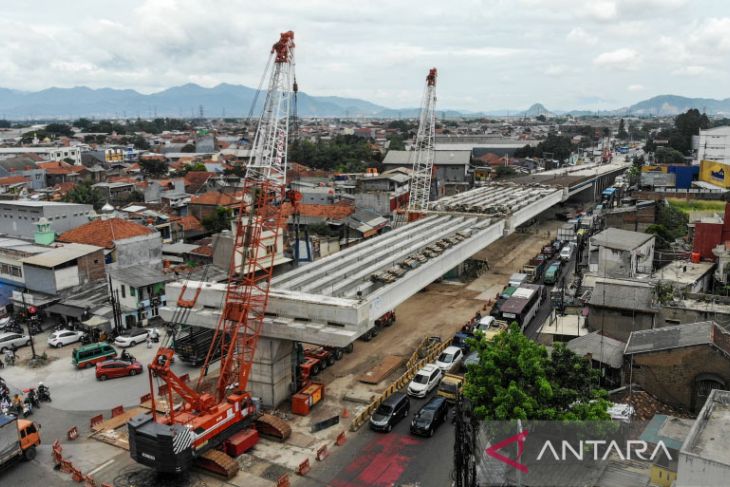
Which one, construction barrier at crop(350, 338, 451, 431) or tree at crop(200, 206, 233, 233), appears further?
tree at crop(200, 206, 233, 233)

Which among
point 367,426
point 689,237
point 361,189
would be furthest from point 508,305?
point 361,189

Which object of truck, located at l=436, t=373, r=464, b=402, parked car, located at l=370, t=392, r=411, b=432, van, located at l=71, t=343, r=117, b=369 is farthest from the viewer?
van, located at l=71, t=343, r=117, b=369

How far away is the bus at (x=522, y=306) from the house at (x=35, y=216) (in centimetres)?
2954

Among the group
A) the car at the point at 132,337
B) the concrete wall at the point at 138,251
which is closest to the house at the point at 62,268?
the concrete wall at the point at 138,251

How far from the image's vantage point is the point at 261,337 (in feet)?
64.4

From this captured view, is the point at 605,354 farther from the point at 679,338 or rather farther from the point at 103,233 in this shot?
the point at 103,233

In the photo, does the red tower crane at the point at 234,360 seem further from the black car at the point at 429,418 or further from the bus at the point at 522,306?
the bus at the point at 522,306

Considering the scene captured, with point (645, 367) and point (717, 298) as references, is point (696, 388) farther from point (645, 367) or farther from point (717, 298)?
point (717, 298)

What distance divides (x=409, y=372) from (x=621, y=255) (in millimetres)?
14812

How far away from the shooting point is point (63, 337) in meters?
26.0

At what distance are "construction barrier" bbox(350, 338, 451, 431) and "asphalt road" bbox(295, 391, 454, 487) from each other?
0.39 meters

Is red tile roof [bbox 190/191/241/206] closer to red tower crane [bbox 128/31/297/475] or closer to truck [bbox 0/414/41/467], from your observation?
red tower crane [bbox 128/31/297/475]

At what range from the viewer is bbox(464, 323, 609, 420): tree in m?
13.3

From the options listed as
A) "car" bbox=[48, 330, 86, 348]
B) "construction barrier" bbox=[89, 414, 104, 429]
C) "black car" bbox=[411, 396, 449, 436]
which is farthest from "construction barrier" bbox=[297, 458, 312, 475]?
"car" bbox=[48, 330, 86, 348]
